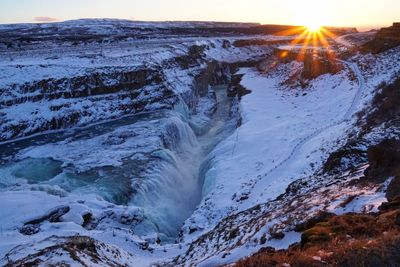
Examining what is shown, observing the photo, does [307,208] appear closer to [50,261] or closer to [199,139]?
[50,261]

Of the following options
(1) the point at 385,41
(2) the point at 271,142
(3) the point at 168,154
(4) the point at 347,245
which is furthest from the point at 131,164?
(1) the point at 385,41

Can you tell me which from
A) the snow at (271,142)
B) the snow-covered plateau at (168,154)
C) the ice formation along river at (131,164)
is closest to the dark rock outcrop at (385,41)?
the snow-covered plateau at (168,154)

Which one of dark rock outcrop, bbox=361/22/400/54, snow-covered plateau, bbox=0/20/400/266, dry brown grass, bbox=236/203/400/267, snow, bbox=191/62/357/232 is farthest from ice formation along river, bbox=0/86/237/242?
dark rock outcrop, bbox=361/22/400/54

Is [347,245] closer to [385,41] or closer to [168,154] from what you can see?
[168,154]

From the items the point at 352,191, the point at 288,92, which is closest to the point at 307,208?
the point at 352,191

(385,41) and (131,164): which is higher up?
(385,41)

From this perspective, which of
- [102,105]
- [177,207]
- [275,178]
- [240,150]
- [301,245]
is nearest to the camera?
[301,245]
